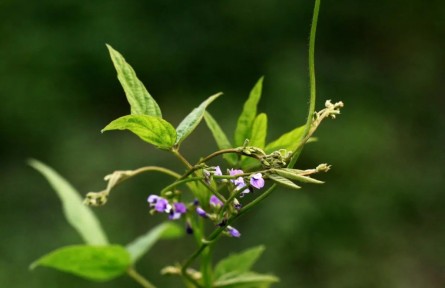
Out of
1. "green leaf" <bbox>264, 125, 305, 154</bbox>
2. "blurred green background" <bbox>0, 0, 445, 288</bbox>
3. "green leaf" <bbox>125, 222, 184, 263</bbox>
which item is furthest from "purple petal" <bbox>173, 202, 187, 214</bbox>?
"blurred green background" <bbox>0, 0, 445, 288</bbox>

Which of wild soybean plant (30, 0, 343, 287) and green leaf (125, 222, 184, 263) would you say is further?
green leaf (125, 222, 184, 263)

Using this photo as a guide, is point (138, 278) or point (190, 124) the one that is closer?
point (190, 124)

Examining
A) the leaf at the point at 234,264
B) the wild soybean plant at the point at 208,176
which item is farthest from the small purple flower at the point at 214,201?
the leaf at the point at 234,264

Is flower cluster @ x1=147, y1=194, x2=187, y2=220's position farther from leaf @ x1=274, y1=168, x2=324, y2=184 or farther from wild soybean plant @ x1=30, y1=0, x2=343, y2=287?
leaf @ x1=274, y1=168, x2=324, y2=184

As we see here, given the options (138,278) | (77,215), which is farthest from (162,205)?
(77,215)

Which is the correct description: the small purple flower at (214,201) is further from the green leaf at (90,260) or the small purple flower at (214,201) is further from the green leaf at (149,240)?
the green leaf at (149,240)

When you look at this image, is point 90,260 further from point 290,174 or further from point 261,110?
point 261,110
